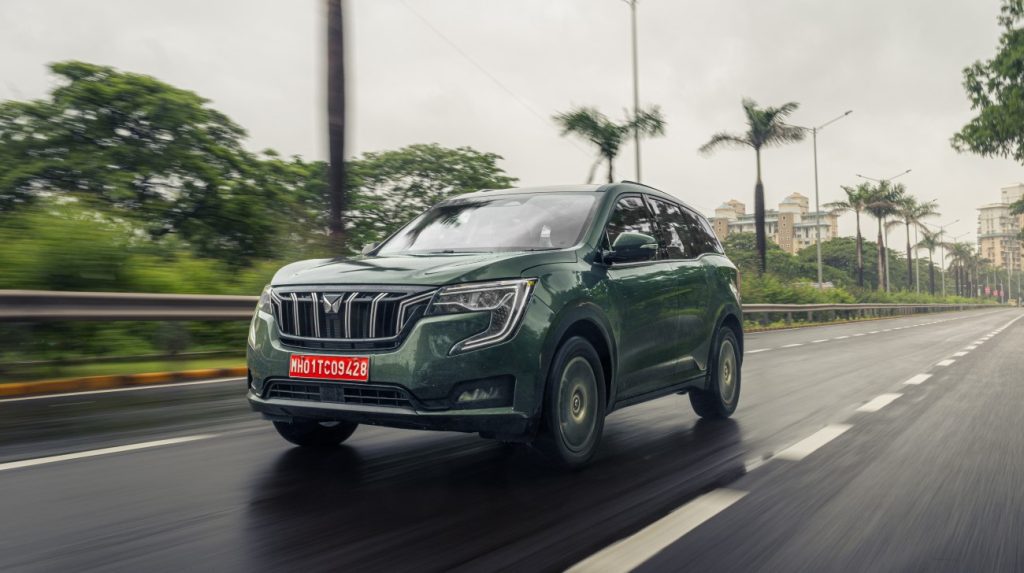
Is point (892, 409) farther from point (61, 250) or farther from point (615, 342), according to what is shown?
point (61, 250)

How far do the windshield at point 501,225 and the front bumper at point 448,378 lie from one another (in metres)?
0.96

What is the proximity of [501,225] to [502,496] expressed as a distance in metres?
1.94

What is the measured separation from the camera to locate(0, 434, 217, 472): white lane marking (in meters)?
4.99

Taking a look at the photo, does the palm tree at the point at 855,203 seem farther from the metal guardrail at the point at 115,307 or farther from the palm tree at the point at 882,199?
the metal guardrail at the point at 115,307

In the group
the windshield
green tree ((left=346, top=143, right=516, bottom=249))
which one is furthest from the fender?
green tree ((left=346, top=143, right=516, bottom=249))

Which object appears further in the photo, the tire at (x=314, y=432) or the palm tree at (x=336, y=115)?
the palm tree at (x=336, y=115)

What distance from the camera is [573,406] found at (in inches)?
202

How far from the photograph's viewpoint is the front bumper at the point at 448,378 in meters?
4.56

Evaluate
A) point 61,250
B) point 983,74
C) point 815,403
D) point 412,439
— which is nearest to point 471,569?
point 412,439

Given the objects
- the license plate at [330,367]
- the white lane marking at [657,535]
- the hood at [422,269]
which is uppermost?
the hood at [422,269]

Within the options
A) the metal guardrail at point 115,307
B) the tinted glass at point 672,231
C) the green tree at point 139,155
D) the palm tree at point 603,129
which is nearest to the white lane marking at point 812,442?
the tinted glass at point 672,231

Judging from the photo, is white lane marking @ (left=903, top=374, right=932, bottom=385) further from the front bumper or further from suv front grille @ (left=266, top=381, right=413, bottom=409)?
suv front grille @ (left=266, top=381, right=413, bottom=409)

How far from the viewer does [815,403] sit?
8578mm

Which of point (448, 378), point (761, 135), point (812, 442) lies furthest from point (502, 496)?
point (761, 135)
